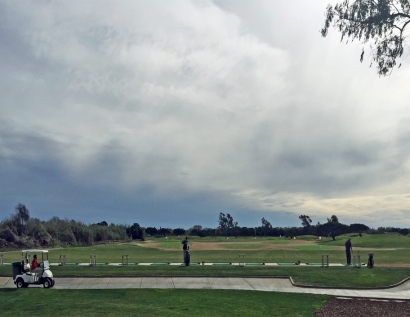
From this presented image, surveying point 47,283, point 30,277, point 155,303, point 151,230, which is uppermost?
point 151,230

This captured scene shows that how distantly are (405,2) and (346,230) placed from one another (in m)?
Answer: 96.3

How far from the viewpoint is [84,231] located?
79938 millimetres

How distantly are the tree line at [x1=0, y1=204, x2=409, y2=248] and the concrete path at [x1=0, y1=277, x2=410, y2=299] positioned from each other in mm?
46199

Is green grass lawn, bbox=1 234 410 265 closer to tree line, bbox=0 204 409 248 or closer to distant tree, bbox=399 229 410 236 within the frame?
tree line, bbox=0 204 409 248

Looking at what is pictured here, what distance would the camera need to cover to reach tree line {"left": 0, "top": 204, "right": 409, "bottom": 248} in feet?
228

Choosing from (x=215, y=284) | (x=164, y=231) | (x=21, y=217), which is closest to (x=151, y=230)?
(x=164, y=231)

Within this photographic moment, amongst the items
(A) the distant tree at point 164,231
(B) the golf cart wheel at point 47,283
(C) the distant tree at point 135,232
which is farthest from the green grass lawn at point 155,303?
(A) the distant tree at point 164,231

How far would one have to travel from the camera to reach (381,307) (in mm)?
17516

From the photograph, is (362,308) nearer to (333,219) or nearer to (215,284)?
(215,284)

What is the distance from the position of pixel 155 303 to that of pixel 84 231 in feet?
216

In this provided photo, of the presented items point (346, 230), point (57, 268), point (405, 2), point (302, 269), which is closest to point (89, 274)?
point (57, 268)

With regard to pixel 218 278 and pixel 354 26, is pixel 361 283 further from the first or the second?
pixel 354 26

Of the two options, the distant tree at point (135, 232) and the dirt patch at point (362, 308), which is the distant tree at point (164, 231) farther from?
the dirt patch at point (362, 308)

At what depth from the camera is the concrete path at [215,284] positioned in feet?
69.6
